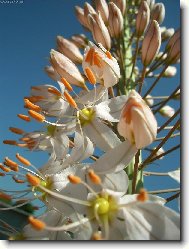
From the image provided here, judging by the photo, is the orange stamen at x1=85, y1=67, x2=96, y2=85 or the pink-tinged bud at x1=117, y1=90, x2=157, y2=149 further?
the orange stamen at x1=85, y1=67, x2=96, y2=85

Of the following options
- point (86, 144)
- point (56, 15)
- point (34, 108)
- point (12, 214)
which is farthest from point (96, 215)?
point (56, 15)

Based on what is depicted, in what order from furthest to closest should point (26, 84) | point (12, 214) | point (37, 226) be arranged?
point (26, 84)
point (12, 214)
point (37, 226)

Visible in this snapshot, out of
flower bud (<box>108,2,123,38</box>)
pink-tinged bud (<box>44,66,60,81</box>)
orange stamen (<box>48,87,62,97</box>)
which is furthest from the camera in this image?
pink-tinged bud (<box>44,66,60,81</box>)

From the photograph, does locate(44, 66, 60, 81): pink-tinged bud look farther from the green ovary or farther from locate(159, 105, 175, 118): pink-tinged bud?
locate(159, 105, 175, 118): pink-tinged bud

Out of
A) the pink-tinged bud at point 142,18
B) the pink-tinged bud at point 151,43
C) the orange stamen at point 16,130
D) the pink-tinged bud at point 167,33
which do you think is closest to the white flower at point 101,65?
the pink-tinged bud at point 151,43

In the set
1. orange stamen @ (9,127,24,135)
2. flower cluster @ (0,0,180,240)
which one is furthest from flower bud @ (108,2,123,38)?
orange stamen @ (9,127,24,135)

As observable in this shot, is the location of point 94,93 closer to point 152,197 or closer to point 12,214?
point 152,197

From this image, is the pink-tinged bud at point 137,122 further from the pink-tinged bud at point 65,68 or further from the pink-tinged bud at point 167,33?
the pink-tinged bud at point 167,33
